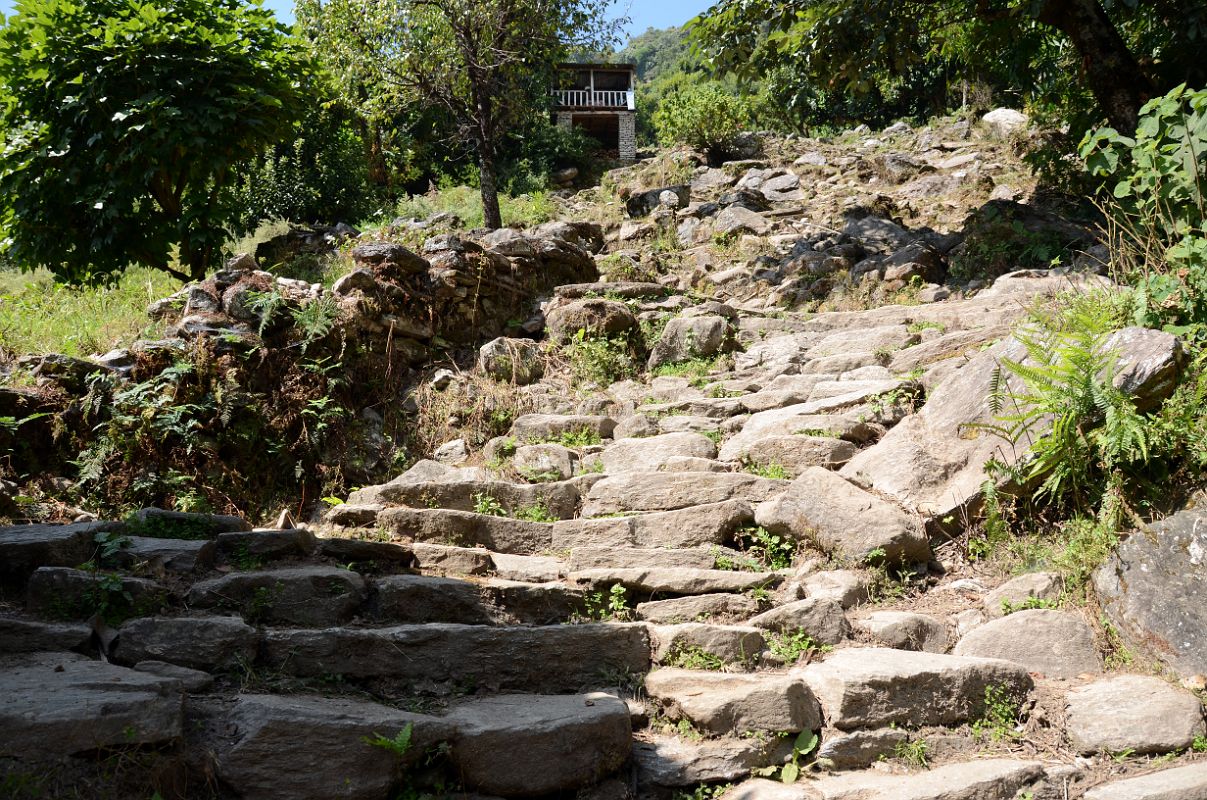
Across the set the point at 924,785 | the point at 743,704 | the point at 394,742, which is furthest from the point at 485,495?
the point at 924,785

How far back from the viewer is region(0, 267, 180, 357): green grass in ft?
20.4

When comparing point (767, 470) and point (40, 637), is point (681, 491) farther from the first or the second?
point (40, 637)

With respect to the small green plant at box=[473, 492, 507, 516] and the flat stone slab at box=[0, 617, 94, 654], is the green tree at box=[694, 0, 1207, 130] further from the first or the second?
the flat stone slab at box=[0, 617, 94, 654]

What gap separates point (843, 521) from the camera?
14.5 feet

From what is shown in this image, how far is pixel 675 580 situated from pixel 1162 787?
2.05 metres

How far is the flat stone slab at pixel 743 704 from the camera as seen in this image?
10.8 feet

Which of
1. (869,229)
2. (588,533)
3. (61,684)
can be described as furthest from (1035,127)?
(61,684)

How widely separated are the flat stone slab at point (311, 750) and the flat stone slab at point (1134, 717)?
7.92 ft

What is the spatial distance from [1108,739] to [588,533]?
2.66m

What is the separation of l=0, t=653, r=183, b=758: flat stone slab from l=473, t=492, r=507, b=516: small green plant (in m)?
2.38

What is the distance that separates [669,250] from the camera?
12.0 meters

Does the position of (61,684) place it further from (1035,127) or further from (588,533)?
(1035,127)

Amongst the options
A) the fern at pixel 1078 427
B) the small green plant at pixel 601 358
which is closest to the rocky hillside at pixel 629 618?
the fern at pixel 1078 427

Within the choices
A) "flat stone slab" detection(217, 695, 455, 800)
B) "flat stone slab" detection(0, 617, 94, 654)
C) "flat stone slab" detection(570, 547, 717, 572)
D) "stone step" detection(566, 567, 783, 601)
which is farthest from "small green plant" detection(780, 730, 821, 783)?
"flat stone slab" detection(0, 617, 94, 654)
